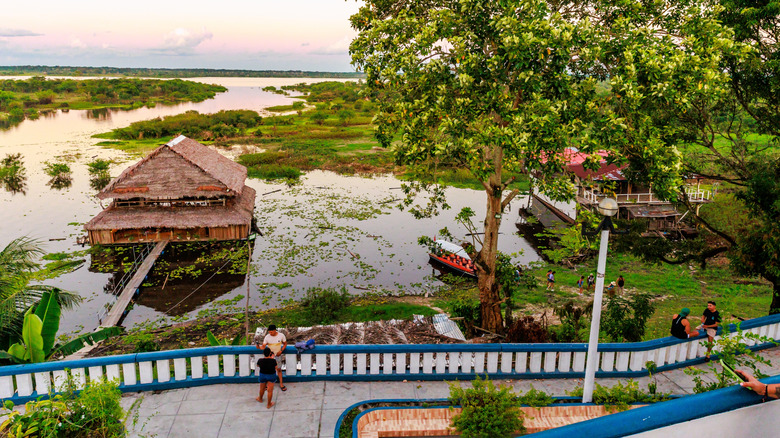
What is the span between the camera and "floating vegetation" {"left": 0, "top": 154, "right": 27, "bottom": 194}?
131ft

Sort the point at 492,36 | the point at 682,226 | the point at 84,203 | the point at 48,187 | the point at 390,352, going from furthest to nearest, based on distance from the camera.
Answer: the point at 48,187 → the point at 84,203 → the point at 682,226 → the point at 492,36 → the point at 390,352

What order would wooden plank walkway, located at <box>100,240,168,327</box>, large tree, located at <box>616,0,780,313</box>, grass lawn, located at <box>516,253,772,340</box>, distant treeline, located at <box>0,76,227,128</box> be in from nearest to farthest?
large tree, located at <box>616,0,780,313</box> < wooden plank walkway, located at <box>100,240,168,327</box> < grass lawn, located at <box>516,253,772,340</box> < distant treeline, located at <box>0,76,227,128</box>

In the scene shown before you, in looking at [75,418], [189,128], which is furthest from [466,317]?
[189,128]

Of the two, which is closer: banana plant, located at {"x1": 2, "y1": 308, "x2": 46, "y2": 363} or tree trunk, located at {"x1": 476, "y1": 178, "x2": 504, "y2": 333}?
banana plant, located at {"x1": 2, "y1": 308, "x2": 46, "y2": 363}

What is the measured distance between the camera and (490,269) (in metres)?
13.4

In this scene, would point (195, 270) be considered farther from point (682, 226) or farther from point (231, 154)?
point (231, 154)

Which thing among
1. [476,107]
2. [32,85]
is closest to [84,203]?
[476,107]

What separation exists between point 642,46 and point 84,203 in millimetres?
37618

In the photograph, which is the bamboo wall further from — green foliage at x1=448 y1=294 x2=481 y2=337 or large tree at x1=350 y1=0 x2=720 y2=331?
large tree at x1=350 y1=0 x2=720 y2=331

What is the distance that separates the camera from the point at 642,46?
9.57 m

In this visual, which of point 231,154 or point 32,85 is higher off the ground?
point 32,85

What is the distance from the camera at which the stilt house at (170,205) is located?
2645cm

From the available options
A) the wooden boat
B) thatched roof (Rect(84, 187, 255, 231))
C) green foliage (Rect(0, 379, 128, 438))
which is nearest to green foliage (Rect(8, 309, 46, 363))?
green foliage (Rect(0, 379, 128, 438))

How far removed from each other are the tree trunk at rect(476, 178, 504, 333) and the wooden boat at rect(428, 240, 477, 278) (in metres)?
10.6
